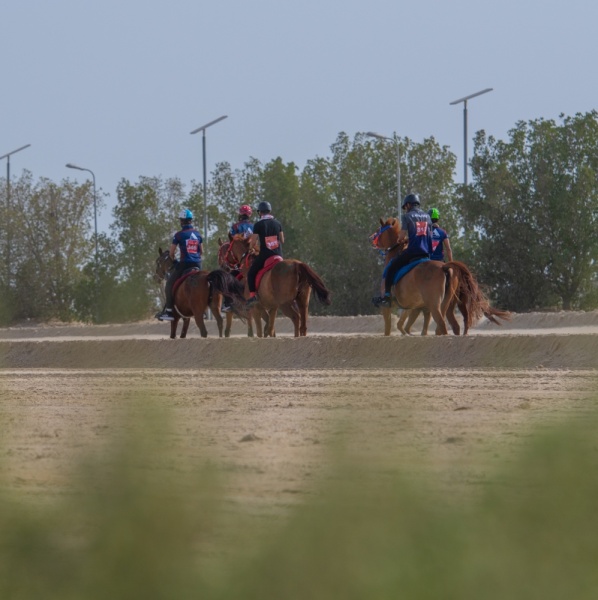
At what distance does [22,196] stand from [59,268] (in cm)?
1540

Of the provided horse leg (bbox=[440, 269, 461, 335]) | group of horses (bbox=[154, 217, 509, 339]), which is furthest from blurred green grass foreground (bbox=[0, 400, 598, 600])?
group of horses (bbox=[154, 217, 509, 339])

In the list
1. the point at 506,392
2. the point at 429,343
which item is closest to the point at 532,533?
the point at 506,392

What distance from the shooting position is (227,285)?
24906 millimetres

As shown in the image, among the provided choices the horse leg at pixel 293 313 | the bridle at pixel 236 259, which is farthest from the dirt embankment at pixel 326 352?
the bridle at pixel 236 259

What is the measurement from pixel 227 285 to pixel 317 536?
21.8 m

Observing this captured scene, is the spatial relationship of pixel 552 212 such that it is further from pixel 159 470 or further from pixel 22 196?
pixel 159 470

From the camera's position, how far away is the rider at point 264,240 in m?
23.9

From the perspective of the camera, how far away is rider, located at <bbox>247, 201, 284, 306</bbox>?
2389 cm

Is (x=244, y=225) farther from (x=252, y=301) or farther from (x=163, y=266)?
(x=252, y=301)

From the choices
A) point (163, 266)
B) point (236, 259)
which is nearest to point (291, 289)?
point (236, 259)

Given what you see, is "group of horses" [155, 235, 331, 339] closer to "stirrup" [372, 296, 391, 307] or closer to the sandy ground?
"stirrup" [372, 296, 391, 307]

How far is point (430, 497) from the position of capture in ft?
11.2

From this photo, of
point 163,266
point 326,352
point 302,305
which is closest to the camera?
point 326,352

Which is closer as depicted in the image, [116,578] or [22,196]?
[116,578]
